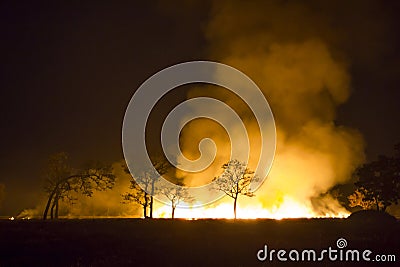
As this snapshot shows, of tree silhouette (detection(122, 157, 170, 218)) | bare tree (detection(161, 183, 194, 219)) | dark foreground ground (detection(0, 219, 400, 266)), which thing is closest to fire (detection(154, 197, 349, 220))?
bare tree (detection(161, 183, 194, 219))

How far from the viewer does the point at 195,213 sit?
117000mm

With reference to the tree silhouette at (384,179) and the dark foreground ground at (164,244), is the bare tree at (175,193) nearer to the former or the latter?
the tree silhouette at (384,179)

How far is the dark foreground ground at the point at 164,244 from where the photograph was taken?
34250 millimetres

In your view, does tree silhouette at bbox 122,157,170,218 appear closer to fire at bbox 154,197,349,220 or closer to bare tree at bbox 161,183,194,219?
bare tree at bbox 161,183,194,219

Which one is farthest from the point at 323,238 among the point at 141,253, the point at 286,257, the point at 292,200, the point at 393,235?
the point at 292,200

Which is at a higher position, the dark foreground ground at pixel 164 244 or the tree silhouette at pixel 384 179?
the tree silhouette at pixel 384 179

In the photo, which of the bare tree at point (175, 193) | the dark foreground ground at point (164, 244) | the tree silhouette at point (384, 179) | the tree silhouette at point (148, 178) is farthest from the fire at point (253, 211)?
the dark foreground ground at point (164, 244)

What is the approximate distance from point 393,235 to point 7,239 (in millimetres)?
35055

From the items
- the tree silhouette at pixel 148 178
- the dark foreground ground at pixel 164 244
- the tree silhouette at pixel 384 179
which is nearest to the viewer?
the dark foreground ground at pixel 164 244

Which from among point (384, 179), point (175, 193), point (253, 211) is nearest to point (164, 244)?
point (384, 179)

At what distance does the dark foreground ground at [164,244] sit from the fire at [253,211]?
213 ft

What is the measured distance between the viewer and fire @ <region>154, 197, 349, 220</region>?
116 meters

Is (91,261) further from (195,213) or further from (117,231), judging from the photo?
(195,213)

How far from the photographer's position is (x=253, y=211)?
125 metres
